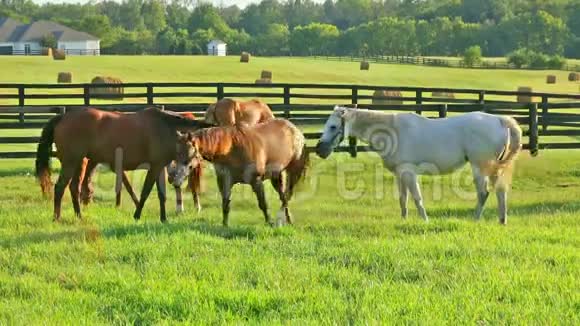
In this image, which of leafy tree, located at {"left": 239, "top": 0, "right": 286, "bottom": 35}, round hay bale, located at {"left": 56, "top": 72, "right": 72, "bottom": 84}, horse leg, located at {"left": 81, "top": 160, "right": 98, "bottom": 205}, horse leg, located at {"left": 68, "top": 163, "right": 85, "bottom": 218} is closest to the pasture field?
round hay bale, located at {"left": 56, "top": 72, "right": 72, "bottom": 84}

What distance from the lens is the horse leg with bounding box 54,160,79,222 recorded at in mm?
7961

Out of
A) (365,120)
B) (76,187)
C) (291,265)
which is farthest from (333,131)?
(291,265)

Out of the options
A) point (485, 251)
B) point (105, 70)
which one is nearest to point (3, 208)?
point (485, 251)

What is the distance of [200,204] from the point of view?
10172mm

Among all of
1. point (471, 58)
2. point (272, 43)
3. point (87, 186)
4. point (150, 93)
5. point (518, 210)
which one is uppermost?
point (272, 43)

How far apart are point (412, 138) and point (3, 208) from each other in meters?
4.87

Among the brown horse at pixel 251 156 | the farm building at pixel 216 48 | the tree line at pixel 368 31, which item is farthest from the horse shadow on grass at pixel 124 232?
the farm building at pixel 216 48

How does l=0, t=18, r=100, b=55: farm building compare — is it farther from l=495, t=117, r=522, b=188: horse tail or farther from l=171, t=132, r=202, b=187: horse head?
l=171, t=132, r=202, b=187: horse head

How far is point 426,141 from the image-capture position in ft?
28.7

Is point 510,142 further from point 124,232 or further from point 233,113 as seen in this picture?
point 124,232

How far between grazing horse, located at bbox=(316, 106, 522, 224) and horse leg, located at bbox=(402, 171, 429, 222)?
1 centimetres

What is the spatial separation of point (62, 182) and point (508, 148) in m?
5.23

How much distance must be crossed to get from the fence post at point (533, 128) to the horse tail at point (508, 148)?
5552 mm

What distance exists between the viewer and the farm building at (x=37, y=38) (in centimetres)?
8225
